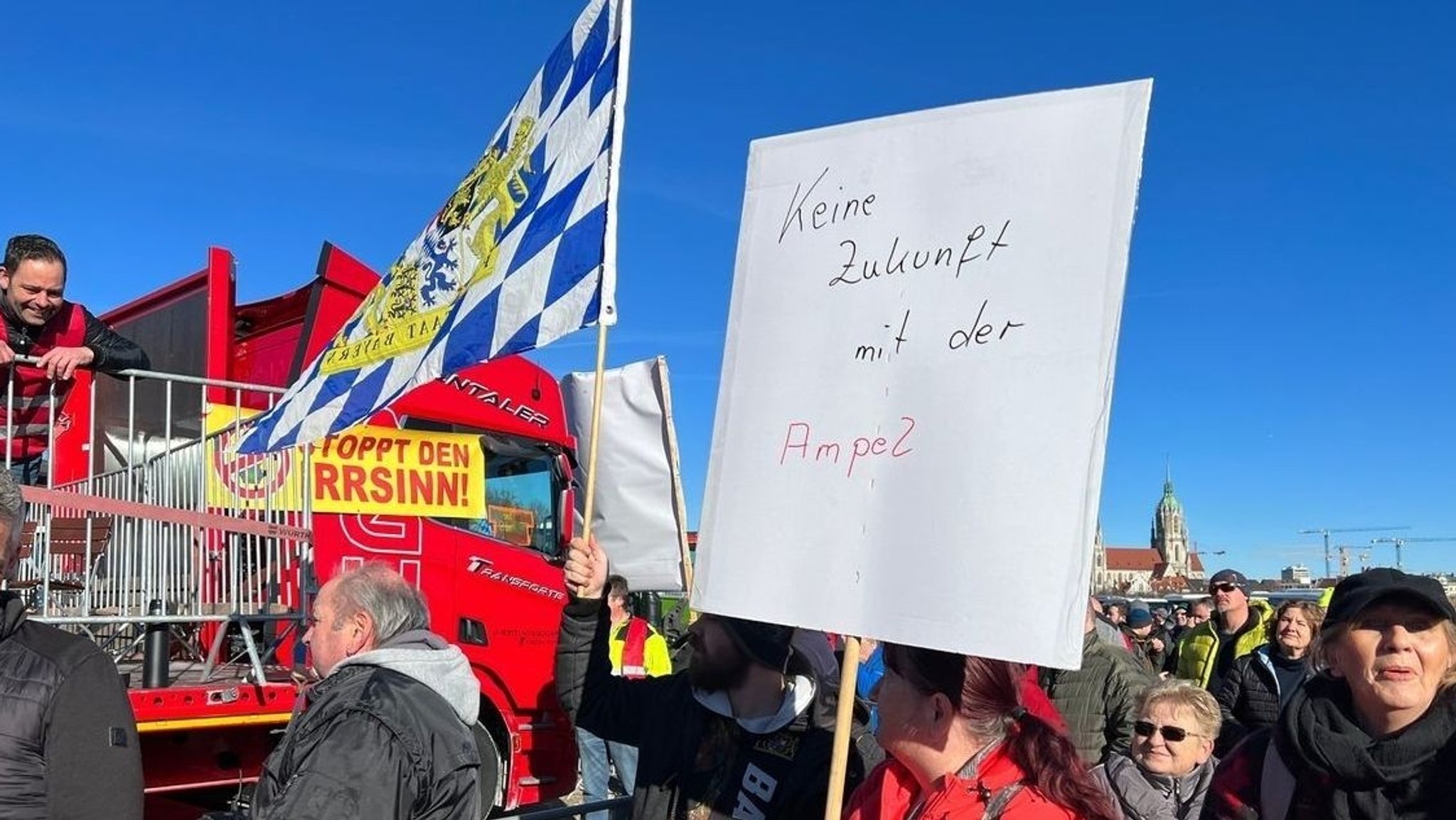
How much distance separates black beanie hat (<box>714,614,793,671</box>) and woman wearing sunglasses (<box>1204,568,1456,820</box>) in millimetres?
1008

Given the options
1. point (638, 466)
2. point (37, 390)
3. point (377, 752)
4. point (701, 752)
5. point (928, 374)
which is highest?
point (928, 374)

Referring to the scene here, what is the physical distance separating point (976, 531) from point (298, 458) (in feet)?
16.6

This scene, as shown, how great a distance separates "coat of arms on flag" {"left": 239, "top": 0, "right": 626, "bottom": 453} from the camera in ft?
10.9

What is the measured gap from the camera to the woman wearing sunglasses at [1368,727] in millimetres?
2115

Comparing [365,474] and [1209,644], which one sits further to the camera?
[1209,644]

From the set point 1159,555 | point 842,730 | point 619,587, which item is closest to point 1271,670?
point 619,587

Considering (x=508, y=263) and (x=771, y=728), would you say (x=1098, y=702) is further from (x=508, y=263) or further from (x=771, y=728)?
(x=508, y=263)

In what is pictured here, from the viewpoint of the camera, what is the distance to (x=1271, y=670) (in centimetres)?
586

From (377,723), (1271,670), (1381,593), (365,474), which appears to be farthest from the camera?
(365,474)

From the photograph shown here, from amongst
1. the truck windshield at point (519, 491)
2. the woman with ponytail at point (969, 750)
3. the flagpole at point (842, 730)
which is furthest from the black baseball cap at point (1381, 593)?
the truck windshield at point (519, 491)

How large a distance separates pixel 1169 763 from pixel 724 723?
1393 mm

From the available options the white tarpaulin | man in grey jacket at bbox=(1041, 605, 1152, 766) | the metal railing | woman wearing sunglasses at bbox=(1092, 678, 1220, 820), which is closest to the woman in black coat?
man in grey jacket at bbox=(1041, 605, 1152, 766)

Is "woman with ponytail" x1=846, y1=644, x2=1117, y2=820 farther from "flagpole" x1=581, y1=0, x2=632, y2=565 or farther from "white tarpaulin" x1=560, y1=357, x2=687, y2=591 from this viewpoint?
"white tarpaulin" x1=560, y1=357, x2=687, y2=591

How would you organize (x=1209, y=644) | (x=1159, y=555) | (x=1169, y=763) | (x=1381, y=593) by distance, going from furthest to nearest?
(x=1159, y=555) → (x=1209, y=644) → (x=1169, y=763) → (x=1381, y=593)
